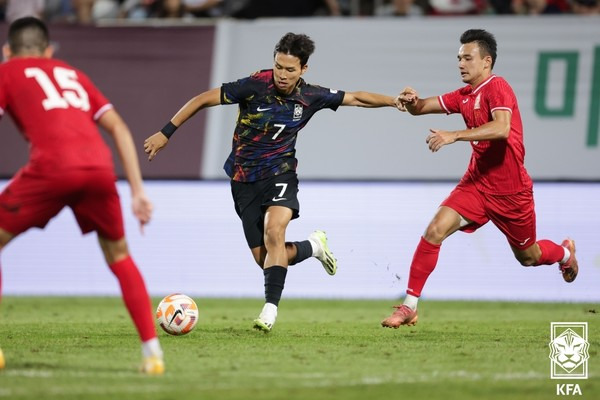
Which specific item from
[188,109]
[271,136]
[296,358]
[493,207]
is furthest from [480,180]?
[296,358]

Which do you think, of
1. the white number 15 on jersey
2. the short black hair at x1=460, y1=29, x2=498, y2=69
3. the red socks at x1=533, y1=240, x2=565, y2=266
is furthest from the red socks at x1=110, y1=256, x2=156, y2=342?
the red socks at x1=533, y1=240, x2=565, y2=266

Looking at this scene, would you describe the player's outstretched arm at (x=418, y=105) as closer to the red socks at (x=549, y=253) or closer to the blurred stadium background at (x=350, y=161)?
the red socks at (x=549, y=253)

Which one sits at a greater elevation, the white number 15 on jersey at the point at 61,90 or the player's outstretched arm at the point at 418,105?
the white number 15 on jersey at the point at 61,90

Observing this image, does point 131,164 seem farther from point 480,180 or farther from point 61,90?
point 480,180

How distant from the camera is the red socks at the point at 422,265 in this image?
30.7ft

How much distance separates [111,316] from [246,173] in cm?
299

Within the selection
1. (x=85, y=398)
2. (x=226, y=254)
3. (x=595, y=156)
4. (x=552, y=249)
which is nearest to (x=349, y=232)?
(x=226, y=254)

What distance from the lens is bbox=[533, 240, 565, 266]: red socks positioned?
10023 mm

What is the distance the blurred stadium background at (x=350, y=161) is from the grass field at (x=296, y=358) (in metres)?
2.35

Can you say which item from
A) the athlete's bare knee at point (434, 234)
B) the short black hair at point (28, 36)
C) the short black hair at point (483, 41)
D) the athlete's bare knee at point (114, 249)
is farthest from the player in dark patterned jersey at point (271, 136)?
the athlete's bare knee at point (114, 249)

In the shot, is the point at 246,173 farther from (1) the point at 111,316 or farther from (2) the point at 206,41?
(2) the point at 206,41

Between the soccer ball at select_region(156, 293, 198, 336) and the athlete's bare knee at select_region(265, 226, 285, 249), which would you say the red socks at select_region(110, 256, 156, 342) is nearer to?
the soccer ball at select_region(156, 293, 198, 336)

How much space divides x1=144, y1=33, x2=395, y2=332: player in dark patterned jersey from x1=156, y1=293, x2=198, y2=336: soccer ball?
0.63m

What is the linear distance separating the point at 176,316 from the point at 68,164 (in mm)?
2620
